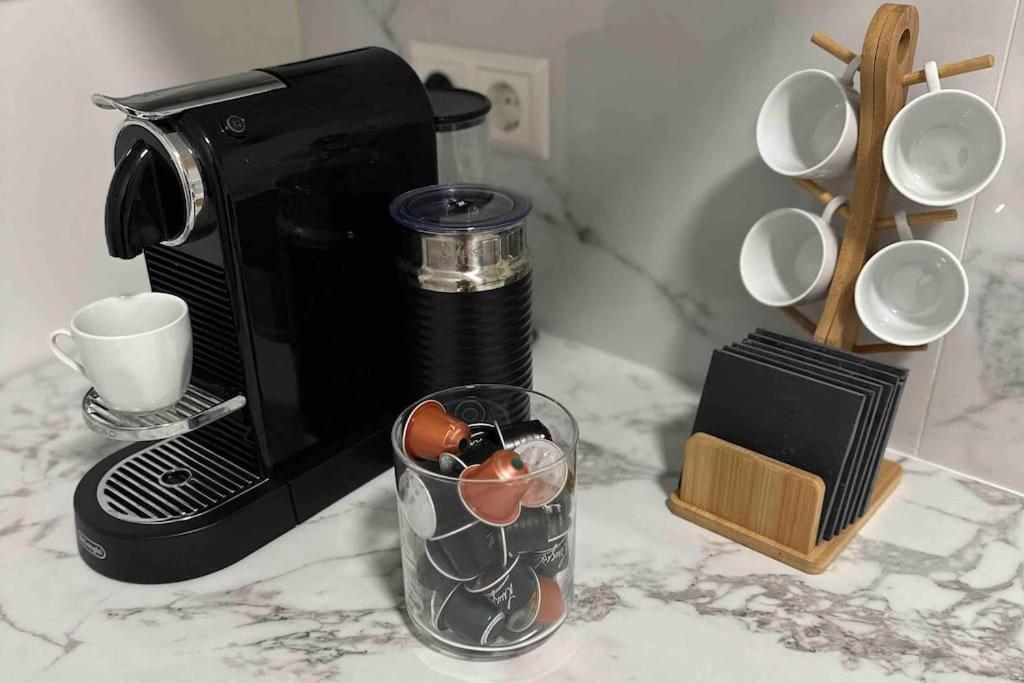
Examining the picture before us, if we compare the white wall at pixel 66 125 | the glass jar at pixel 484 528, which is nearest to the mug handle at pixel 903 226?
the glass jar at pixel 484 528

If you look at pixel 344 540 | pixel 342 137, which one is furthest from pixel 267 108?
pixel 344 540

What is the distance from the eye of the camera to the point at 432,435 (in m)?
0.66

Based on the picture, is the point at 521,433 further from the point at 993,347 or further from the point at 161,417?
the point at 993,347

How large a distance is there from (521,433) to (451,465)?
6 cm

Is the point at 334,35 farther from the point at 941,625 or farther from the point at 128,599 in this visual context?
the point at 941,625

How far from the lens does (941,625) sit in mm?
688

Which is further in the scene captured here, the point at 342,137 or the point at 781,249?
the point at 781,249

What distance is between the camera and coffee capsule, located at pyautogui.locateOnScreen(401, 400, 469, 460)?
66 cm

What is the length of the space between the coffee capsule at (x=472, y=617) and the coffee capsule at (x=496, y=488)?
0.07 m

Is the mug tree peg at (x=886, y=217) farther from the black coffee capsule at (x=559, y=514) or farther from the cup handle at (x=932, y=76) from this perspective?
the black coffee capsule at (x=559, y=514)

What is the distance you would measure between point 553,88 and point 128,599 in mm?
632

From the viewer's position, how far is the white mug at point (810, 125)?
77 cm

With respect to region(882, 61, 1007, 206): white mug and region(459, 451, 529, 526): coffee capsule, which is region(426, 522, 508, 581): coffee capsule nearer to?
region(459, 451, 529, 526): coffee capsule

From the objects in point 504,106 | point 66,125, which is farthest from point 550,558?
point 66,125
